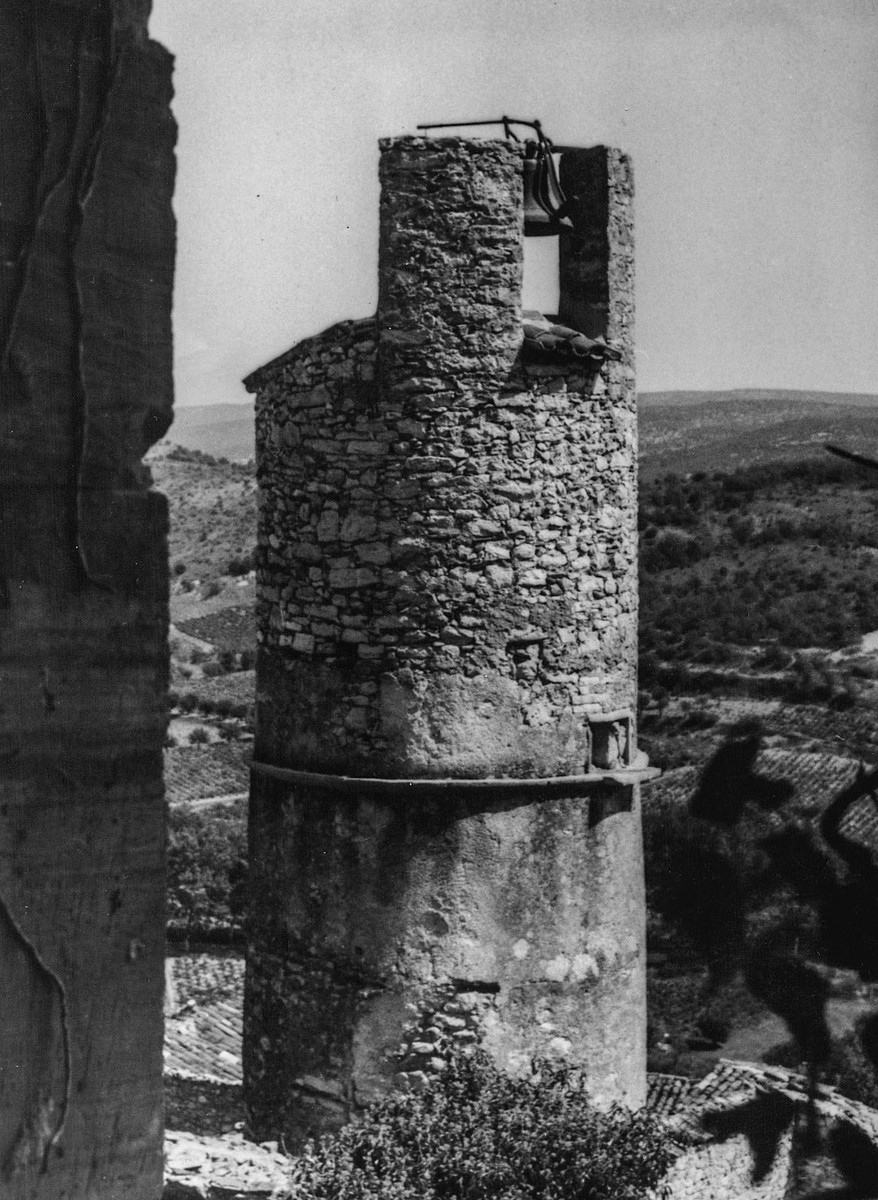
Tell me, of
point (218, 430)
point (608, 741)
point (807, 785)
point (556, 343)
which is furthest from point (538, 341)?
point (218, 430)

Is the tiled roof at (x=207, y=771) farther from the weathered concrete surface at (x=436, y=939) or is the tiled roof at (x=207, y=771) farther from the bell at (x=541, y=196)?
the bell at (x=541, y=196)

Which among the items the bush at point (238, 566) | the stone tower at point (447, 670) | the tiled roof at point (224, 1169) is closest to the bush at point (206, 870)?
the bush at point (238, 566)

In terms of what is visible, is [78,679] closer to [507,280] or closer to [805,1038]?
[507,280]

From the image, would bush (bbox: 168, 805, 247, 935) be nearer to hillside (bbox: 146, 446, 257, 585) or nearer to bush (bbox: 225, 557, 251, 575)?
hillside (bbox: 146, 446, 257, 585)

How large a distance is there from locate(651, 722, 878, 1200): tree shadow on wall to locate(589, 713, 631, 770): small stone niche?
4.19 metres

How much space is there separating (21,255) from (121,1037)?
56 cm

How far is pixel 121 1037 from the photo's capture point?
1267 mm

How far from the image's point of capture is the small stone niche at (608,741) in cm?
684

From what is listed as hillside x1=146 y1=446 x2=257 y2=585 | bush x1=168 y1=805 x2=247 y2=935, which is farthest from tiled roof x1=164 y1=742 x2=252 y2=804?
hillside x1=146 y1=446 x2=257 y2=585

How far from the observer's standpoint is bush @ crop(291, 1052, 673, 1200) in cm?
590

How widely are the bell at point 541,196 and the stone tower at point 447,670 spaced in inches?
5.5

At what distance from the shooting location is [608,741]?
6.86 m

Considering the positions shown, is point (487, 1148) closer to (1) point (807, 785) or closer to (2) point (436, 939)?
(2) point (436, 939)

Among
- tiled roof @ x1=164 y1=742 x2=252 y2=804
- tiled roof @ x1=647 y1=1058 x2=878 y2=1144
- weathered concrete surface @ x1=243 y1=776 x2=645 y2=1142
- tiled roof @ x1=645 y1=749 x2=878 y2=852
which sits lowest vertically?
tiled roof @ x1=164 y1=742 x2=252 y2=804
